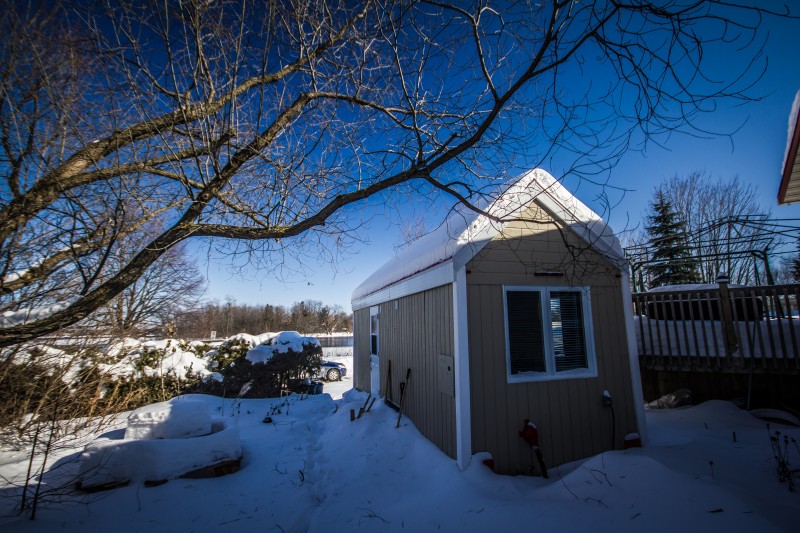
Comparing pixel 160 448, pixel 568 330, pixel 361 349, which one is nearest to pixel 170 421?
pixel 160 448

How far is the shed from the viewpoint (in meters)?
4.64

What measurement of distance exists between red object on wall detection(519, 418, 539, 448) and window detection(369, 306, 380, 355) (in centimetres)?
481

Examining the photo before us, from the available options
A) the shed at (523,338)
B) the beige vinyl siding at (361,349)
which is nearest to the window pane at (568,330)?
the shed at (523,338)

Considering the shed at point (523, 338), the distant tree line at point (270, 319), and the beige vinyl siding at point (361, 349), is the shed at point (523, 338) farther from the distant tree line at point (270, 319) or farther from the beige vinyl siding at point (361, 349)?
the distant tree line at point (270, 319)

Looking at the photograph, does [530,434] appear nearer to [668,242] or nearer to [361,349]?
[361,349]

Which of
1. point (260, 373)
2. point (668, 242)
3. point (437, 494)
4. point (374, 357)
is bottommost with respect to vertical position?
point (437, 494)

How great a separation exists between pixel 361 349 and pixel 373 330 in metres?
1.58

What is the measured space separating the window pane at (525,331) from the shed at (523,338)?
15 mm

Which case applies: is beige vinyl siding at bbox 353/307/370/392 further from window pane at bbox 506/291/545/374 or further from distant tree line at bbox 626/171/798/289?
distant tree line at bbox 626/171/798/289

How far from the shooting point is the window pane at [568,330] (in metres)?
5.17

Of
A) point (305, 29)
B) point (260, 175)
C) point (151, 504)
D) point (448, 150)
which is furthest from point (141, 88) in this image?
point (151, 504)

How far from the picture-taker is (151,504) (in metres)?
3.84

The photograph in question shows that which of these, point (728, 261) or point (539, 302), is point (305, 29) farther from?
point (728, 261)

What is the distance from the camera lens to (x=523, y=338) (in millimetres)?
5027
